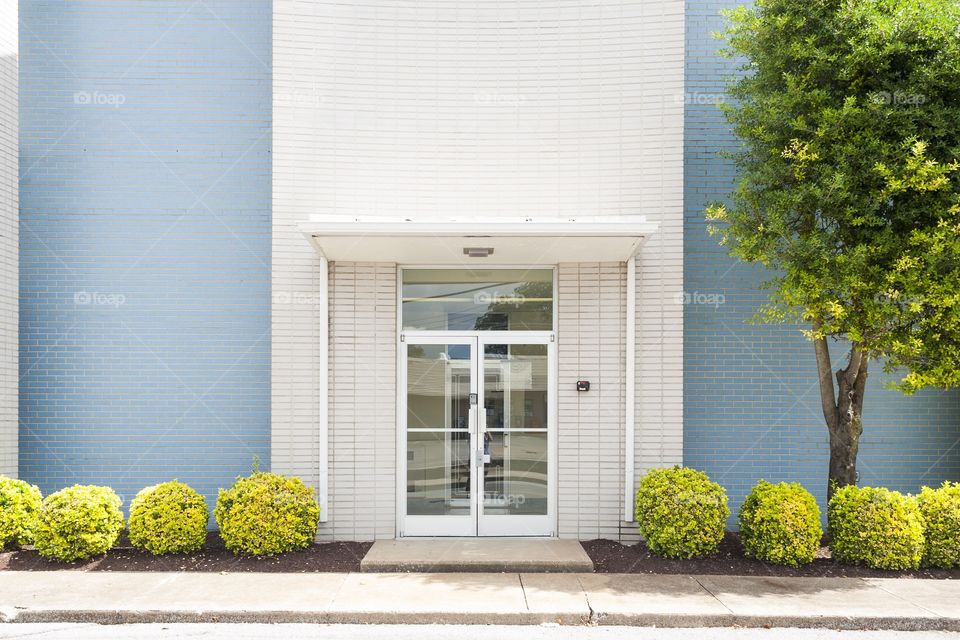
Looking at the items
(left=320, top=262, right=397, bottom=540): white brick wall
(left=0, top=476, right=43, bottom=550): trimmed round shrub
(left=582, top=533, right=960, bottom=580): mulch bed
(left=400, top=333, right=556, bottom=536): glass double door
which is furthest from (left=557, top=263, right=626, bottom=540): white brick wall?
(left=0, top=476, right=43, bottom=550): trimmed round shrub

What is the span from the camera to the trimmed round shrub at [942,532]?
6.89 meters

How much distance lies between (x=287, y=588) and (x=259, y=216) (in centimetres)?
494

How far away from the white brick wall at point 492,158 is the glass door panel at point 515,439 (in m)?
0.29

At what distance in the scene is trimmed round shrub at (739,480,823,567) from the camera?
682 cm

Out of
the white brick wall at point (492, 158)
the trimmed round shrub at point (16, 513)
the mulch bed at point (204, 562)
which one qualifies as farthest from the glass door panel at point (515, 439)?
the trimmed round shrub at point (16, 513)

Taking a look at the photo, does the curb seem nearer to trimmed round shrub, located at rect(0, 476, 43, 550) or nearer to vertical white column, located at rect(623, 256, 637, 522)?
trimmed round shrub, located at rect(0, 476, 43, 550)

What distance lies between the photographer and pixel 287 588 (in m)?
6.22

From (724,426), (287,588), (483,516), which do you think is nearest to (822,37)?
(724,426)

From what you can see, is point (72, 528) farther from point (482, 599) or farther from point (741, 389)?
point (741, 389)

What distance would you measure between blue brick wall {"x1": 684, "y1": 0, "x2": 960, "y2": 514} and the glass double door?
227cm

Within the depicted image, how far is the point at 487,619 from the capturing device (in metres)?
5.61

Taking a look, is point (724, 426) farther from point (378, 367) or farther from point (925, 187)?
point (378, 367)

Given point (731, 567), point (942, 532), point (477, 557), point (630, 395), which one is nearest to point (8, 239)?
point (477, 557)

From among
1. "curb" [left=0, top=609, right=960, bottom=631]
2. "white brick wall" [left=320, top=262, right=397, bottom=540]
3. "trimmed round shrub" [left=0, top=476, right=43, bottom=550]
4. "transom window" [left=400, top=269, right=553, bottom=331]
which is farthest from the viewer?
"transom window" [left=400, top=269, right=553, bottom=331]
